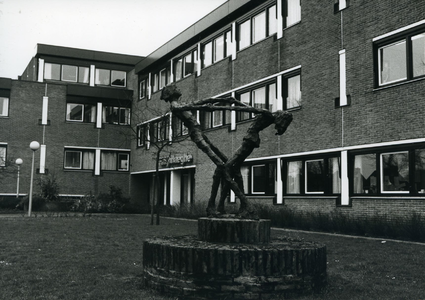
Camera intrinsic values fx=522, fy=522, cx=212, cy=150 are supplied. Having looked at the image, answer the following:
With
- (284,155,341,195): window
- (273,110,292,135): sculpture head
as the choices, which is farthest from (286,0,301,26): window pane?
(273,110,292,135): sculpture head

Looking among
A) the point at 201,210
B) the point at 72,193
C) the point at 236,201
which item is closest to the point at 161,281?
the point at 236,201

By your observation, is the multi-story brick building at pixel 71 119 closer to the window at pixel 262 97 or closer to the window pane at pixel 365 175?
the window at pixel 262 97

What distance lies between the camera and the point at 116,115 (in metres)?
40.1

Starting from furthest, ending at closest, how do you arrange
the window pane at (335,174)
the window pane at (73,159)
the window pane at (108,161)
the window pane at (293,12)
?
the window pane at (108,161) < the window pane at (73,159) < the window pane at (293,12) < the window pane at (335,174)

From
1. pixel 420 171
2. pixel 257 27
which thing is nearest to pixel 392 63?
pixel 420 171

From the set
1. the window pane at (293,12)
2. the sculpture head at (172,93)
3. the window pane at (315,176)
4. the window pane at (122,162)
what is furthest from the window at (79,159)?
the sculpture head at (172,93)

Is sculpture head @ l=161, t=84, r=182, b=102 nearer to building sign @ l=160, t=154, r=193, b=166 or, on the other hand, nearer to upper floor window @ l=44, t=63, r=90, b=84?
building sign @ l=160, t=154, r=193, b=166

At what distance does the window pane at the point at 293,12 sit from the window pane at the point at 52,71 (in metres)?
23.6

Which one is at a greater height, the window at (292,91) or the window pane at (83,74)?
the window pane at (83,74)

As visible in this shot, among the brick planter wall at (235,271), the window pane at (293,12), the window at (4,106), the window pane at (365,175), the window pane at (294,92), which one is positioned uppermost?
the window pane at (293,12)

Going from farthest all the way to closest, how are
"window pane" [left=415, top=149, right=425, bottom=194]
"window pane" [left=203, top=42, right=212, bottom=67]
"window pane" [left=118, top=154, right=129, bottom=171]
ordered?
"window pane" [left=118, top=154, right=129, bottom=171]
"window pane" [left=203, top=42, right=212, bottom=67]
"window pane" [left=415, top=149, right=425, bottom=194]

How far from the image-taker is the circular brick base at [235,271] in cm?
624

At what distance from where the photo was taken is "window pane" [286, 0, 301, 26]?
2090 centimetres

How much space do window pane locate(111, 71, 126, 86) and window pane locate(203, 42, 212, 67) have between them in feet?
47.2
